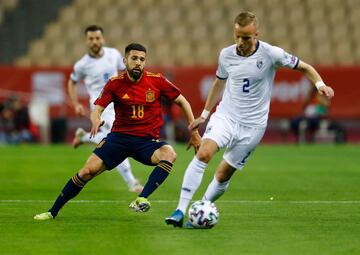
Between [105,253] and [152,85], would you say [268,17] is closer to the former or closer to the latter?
[152,85]

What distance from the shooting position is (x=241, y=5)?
114 feet

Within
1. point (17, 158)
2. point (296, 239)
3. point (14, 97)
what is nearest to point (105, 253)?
point (296, 239)

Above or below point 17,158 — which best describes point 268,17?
above

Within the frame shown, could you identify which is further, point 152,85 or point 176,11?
point 176,11

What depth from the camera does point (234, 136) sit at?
1087cm

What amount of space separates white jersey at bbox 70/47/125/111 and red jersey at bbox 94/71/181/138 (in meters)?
3.92

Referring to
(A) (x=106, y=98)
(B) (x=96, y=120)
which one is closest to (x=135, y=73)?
(A) (x=106, y=98)

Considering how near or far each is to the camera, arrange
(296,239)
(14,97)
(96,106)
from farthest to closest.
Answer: (14,97) < (96,106) < (296,239)

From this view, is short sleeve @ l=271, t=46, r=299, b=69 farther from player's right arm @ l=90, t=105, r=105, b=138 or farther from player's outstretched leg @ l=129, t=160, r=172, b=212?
player's right arm @ l=90, t=105, r=105, b=138

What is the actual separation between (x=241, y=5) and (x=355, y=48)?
4.20 metres

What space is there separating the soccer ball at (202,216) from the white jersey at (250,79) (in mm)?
1181

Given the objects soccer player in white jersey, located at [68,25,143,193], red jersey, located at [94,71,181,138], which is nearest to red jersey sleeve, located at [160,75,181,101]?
red jersey, located at [94,71,181,138]

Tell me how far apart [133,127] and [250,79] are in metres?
1.47

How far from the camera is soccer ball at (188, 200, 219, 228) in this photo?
1016 centimetres
